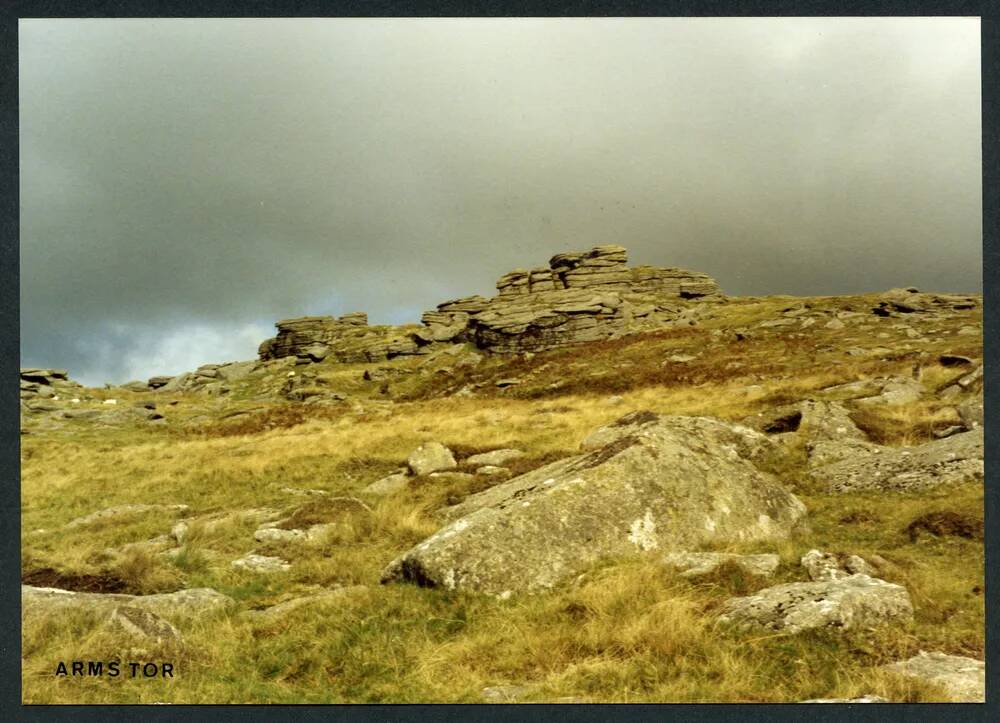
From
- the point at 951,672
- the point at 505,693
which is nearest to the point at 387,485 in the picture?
the point at 505,693

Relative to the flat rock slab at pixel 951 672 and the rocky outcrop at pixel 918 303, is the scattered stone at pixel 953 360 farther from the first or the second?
the rocky outcrop at pixel 918 303

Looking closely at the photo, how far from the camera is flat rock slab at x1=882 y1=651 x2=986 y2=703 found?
5.53 m

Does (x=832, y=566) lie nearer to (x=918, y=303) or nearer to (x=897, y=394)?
(x=897, y=394)

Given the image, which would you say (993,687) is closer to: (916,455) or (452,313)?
(916,455)

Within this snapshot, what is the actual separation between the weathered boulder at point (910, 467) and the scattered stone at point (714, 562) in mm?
4476

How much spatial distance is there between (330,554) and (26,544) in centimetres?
741

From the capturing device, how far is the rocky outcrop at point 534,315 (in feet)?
199

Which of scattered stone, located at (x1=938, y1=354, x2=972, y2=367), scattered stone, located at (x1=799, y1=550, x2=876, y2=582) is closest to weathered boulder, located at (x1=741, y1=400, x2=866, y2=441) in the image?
scattered stone, located at (x1=799, y1=550, x2=876, y2=582)

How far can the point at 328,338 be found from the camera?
115250 mm

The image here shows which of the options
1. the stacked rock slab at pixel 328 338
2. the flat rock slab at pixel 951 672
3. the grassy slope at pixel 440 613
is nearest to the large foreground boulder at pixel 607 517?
the grassy slope at pixel 440 613

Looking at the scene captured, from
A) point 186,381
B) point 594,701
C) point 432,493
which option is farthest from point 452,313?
point 594,701

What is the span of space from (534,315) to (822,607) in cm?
5688

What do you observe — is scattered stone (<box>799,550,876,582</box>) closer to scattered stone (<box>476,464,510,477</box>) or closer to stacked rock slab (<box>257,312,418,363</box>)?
scattered stone (<box>476,464,510,477</box>)

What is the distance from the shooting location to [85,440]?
28.9m
